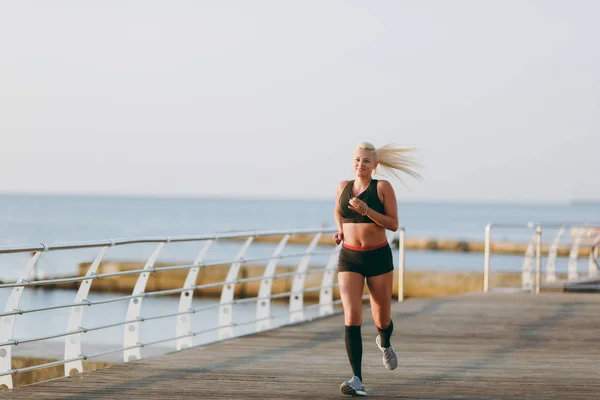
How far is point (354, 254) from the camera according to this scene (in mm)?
6699

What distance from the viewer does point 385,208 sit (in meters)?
6.56

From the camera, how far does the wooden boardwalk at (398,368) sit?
22.3 feet

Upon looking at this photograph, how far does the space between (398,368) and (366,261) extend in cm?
164

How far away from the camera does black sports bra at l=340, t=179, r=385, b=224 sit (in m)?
6.57

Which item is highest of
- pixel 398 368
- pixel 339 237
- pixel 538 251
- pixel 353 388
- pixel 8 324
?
pixel 339 237

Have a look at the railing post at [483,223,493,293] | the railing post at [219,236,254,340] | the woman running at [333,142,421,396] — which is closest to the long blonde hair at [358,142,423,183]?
the woman running at [333,142,421,396]

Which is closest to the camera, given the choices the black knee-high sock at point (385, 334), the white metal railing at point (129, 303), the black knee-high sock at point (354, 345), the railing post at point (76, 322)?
the white metal railing at point (129, 303)

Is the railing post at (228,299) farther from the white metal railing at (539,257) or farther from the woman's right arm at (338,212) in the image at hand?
the white metal railing at (539,257)

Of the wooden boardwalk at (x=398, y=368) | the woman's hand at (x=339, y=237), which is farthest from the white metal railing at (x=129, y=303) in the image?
the woman's hand at (x=339, y=237)

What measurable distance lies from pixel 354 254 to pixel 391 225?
13.3 inches

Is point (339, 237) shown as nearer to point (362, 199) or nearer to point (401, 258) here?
point (362, 199)

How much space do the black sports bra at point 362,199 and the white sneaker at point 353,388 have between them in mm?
1015

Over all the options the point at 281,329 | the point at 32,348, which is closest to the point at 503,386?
the point at 281,329

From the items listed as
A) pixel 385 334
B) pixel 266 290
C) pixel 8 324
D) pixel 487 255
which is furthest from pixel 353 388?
pixel 487 255
